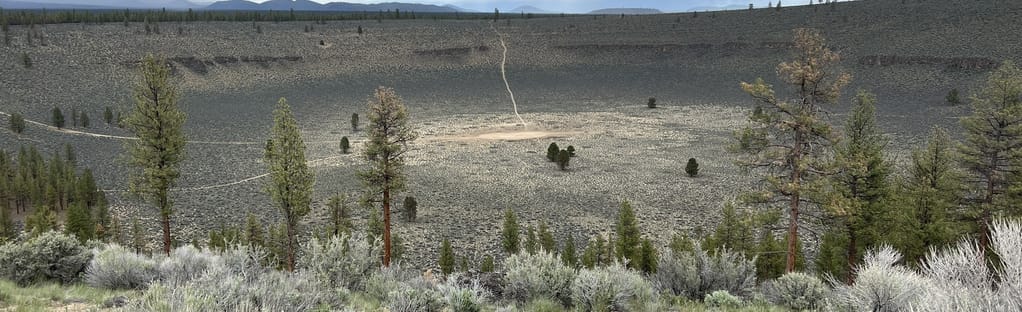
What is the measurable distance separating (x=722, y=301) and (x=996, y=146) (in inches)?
535

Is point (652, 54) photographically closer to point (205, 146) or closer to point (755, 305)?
point (205, 146)

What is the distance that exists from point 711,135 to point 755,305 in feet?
123

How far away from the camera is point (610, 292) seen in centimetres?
898

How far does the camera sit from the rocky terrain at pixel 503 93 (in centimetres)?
2934

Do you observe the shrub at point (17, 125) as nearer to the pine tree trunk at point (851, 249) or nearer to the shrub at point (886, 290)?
the pine tree trunk at point (851, 249)

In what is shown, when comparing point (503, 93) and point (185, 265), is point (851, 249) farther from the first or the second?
point (503, 93)

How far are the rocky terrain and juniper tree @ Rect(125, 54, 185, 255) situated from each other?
472cm

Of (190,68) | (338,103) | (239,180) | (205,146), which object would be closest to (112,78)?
(190,68)

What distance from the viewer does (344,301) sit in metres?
9.25

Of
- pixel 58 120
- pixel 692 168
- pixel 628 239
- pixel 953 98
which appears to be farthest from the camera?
pixel 953 98

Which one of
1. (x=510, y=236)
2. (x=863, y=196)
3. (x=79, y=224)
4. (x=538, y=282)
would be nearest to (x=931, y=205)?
(x=863, y=196)

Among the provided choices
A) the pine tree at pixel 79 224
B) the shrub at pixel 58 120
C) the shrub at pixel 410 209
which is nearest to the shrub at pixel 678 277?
the shrub at pixel 410 209

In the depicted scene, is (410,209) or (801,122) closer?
(801,122)

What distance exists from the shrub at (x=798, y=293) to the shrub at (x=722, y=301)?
3.19 feet
